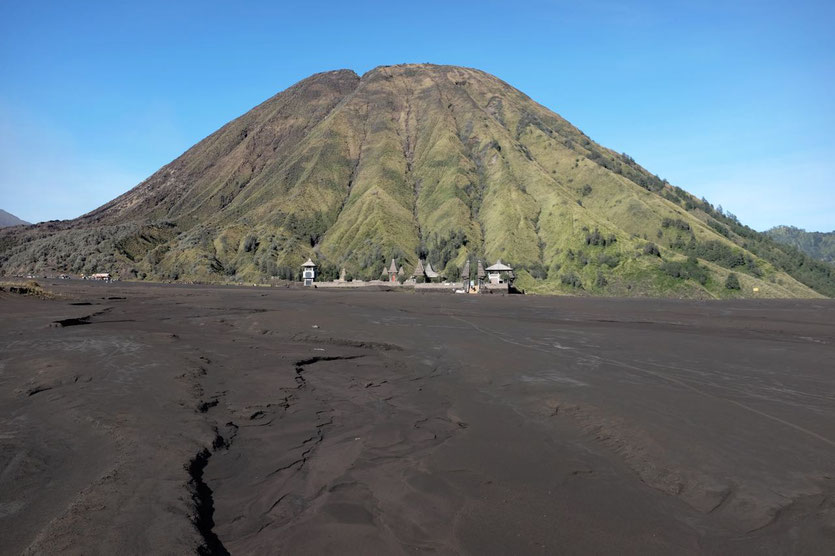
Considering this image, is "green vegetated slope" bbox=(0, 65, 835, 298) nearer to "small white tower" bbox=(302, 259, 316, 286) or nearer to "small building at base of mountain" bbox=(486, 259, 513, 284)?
"small building at base of mountain" bbox=(486, 259, 513, 284)

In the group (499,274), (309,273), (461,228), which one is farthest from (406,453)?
(461,228)

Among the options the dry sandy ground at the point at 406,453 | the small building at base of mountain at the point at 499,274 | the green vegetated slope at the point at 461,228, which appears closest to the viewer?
the dry sandy ground at the point at 406,453

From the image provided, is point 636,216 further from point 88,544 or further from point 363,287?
point 88,544

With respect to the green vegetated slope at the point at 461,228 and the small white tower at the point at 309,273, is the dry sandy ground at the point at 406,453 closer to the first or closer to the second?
the small white tower at the point at 309,273

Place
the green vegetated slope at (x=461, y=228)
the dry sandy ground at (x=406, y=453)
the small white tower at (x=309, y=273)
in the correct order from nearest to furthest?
the dry sandy ground at (x=406, y=453) < the small white tower at (x=309, y=273) < the green vegetated slope at (x=461, y=228)

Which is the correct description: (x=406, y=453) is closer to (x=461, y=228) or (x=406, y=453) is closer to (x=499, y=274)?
(x=499, y=274)

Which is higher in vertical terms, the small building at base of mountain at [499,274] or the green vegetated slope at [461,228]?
the green vegetated slope at [461,228]

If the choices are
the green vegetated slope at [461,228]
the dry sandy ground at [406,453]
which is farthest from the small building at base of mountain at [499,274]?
the dry sandy ground at [406,453]
